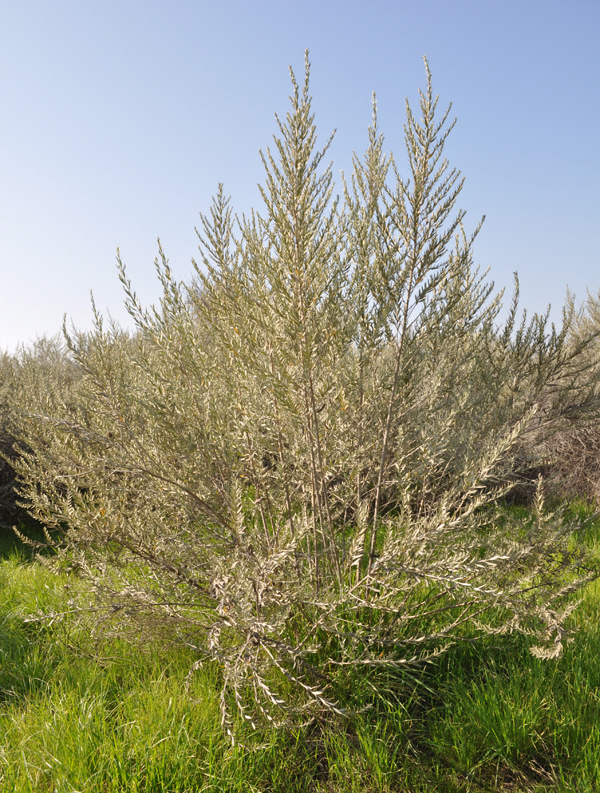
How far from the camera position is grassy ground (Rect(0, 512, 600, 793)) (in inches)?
81.9

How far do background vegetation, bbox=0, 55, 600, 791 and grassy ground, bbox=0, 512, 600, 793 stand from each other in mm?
13

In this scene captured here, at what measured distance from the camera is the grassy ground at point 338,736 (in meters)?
2.08

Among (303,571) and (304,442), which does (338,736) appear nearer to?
(303,571)

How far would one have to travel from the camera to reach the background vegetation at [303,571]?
2.08 m

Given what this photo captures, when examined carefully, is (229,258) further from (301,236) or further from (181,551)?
(181,551)

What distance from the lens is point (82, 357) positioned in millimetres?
2406

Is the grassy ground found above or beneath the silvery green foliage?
beneath

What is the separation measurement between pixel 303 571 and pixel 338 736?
0.77 meters

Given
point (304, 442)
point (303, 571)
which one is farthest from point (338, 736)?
point (304, 442)

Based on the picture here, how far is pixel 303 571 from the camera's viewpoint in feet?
9.10

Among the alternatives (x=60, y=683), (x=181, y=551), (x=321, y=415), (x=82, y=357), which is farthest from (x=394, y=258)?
(x=60, y=683)

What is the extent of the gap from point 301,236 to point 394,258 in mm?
517

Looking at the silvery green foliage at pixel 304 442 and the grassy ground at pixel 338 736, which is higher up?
the silvery green foliage at pixel 304 442

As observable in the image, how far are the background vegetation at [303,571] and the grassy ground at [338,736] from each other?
1cm
